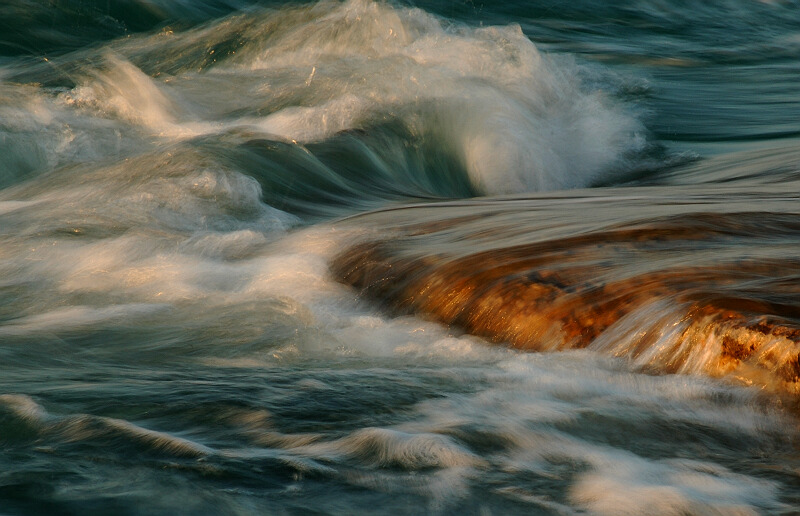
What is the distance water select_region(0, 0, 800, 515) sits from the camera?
238 cm

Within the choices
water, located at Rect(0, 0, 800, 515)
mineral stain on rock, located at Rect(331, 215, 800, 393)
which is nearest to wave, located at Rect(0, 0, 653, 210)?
water, located at Rect(0, 0, 800, 515)

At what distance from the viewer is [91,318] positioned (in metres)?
3.97

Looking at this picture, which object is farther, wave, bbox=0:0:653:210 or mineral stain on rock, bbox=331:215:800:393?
wave, bbox=0:0:653:210

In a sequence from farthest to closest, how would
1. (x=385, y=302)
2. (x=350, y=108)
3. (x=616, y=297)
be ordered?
(x=350, y=108)
(x=385, y=302)
(x=616, y=297)

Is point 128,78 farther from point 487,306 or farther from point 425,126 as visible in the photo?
point 487,306

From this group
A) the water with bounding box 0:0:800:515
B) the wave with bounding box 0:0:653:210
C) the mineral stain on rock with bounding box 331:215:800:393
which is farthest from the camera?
the wave with bounding box 0:0:653:210

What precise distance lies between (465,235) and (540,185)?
326 cm

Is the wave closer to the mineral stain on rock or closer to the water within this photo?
Answer: the water

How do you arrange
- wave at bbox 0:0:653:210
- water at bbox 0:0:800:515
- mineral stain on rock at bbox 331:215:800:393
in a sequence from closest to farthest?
water at bbox 0:0:800:515 → mineral stain on rock at bbox 331:215:800:393 → wave at bbox 0:0:653:210

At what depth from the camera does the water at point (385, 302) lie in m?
2.38

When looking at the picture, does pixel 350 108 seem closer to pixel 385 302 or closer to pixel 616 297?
pixel 385 302

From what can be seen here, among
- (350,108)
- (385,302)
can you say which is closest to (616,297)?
(385,302)

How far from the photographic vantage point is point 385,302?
12.7 feet

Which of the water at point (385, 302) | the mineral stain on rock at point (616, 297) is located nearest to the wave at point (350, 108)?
the water at point (385, 302)
